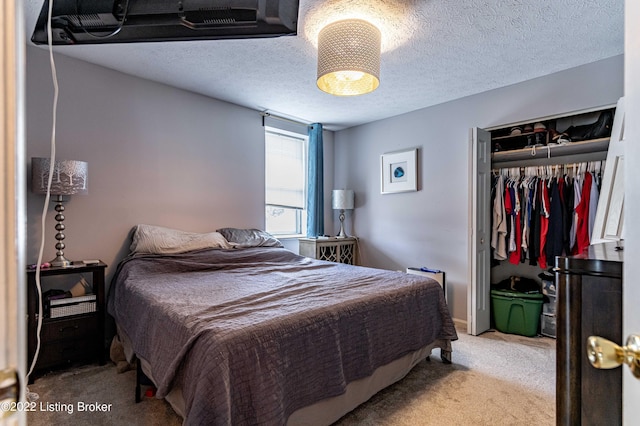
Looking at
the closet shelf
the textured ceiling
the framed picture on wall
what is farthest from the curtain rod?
the closet shelf

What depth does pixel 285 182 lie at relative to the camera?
14.1ft

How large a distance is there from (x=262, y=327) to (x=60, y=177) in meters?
2.02

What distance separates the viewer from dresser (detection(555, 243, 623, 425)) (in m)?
0.80

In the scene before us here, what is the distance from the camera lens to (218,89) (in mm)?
3225

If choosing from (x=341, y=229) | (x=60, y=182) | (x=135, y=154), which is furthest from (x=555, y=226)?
(x=60, y=182)

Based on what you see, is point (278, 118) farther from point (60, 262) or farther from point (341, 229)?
point (60, 262)

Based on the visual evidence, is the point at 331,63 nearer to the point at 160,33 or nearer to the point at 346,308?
the point at 160,33

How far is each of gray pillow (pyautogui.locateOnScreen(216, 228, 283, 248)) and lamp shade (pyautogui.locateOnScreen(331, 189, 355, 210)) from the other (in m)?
1.24

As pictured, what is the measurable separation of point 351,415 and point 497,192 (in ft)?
8.60

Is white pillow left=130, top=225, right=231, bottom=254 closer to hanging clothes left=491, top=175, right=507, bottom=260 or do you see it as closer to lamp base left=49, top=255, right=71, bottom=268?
lamp base left=49, top=255, right=71, bottom=268

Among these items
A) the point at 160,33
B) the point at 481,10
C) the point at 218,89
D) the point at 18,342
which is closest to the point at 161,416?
the point at 18,342

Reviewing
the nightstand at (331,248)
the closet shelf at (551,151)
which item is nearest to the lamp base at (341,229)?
the nightstand at (331,248)

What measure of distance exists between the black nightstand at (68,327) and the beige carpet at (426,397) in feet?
0.40

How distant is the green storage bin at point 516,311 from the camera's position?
305 cm
